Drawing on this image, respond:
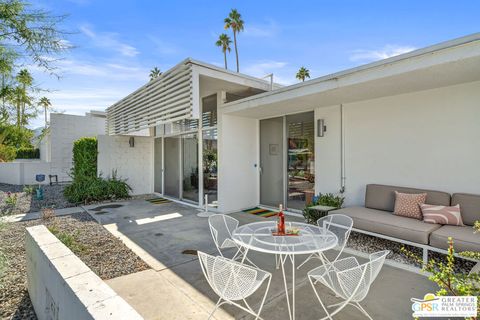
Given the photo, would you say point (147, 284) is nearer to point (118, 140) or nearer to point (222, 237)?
point (222, 237)

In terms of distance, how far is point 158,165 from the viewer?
10766mm

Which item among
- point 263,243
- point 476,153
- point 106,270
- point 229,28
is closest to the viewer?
point 263,243

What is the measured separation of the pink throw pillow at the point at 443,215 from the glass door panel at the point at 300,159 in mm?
2762

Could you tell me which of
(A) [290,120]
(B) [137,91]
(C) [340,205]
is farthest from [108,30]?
(C) [340,205]

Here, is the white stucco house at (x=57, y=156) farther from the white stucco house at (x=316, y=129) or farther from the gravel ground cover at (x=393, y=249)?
the gravel ground cover at (x=393, y=249)

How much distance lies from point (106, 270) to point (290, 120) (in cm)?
542

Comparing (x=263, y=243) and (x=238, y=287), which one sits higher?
(x=263, y=243)

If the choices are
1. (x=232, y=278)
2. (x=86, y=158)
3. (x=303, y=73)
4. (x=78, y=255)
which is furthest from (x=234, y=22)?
(x=232, y=278)

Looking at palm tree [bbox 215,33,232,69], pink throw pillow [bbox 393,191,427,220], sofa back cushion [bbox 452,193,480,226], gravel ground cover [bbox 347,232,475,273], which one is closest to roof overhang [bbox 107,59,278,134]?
gravel ground cover [bbox 347,232,475,273]

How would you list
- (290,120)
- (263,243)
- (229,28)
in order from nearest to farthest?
1. (263,243)
2. (290,120)
3. (229,28)

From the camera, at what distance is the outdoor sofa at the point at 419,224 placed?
3.52 m

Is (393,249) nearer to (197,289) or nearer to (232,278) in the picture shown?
(197,289)

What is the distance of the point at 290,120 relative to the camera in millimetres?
7023

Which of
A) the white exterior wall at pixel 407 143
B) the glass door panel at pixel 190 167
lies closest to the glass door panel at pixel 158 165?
the glass door panel at pixel 190 167
